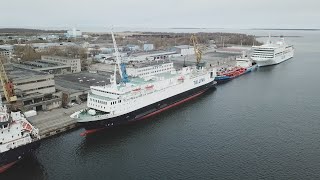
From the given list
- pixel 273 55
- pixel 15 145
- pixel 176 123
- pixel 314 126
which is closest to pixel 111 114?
pixel 176 123

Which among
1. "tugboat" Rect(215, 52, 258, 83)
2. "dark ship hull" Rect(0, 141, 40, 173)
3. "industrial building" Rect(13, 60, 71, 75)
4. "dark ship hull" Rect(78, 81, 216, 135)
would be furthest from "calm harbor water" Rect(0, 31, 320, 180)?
"industrial building" Rect(13, 60, 71, 75)

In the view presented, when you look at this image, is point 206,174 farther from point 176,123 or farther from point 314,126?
point 314,126

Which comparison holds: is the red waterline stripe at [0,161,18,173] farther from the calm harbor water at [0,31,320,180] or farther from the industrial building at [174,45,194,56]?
the industrial building at [174,45,194,56]

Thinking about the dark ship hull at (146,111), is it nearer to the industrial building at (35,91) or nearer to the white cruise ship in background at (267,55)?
the industrial building at (35,91)

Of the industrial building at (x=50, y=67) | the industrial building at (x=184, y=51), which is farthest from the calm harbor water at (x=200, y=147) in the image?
the industrial building at (x=184, y=51)

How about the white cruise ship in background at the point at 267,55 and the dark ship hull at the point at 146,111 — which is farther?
the white cruise ship in background at the point at 267,55

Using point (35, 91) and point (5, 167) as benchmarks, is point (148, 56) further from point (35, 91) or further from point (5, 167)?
point (5, 167)
